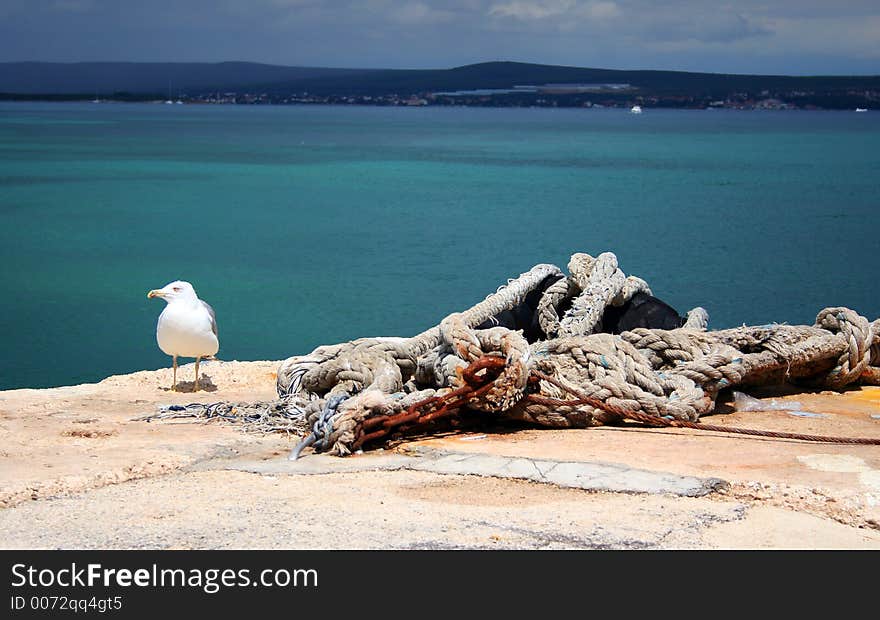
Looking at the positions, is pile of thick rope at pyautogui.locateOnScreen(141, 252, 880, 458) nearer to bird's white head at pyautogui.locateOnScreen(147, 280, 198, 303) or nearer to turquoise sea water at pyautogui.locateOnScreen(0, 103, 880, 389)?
bird's white head at pyautogui.locateOnScreen(147, 280, 198, 303)

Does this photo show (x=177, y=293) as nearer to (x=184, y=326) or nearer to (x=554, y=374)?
(x=184, y=326)

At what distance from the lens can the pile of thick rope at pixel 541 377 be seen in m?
5.23

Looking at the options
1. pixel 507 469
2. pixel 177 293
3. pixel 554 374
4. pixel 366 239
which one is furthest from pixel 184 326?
pixel 366 239

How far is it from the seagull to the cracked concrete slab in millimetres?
2945

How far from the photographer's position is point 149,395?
717cm

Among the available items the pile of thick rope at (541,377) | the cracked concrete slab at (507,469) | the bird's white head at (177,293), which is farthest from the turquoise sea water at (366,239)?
the cracked concrete slab at (507,469)

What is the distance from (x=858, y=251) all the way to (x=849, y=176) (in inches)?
790

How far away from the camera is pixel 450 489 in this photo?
4258 millimetres

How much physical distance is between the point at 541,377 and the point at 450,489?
1.40 meters

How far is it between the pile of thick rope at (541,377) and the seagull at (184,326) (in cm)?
158

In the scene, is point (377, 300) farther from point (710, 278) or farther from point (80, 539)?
point (80, 539)

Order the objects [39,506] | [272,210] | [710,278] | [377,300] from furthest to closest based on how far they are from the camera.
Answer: [272,210] → [710,278] → [377,300] → [39,506]

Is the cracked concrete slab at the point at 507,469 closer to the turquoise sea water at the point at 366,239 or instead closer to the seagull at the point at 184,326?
the seagull at the point at 184,326

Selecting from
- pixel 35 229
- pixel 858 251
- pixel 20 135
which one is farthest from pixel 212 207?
pixel 20 135
